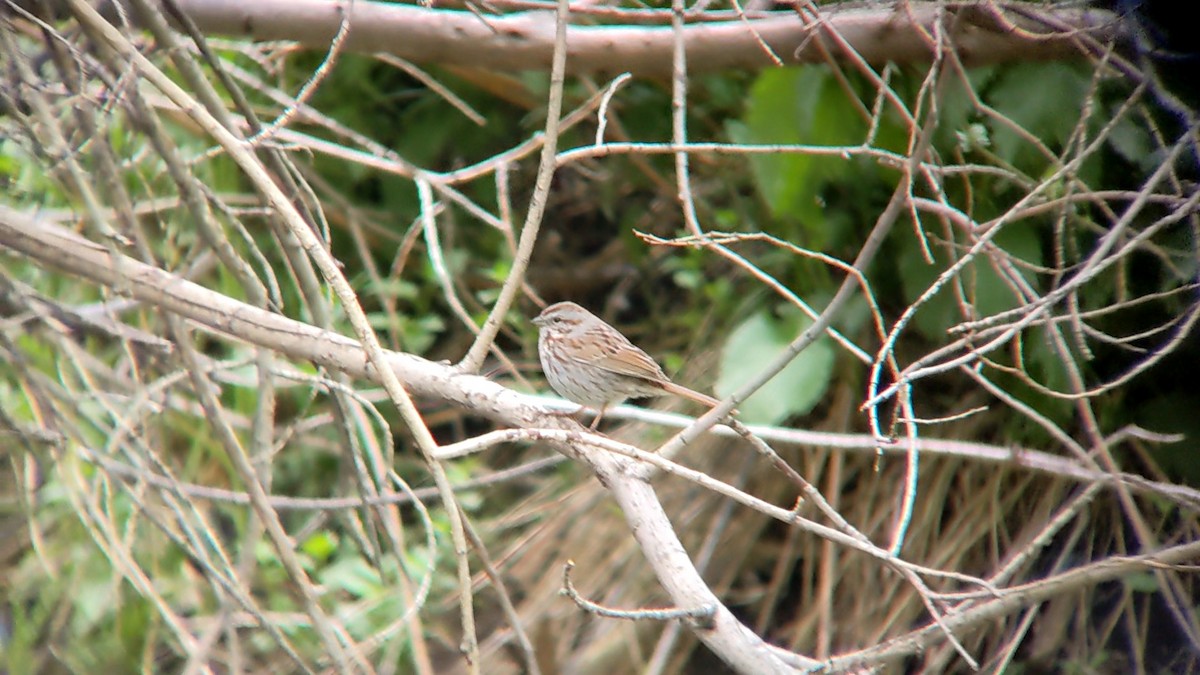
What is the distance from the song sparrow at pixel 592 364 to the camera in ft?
14.1

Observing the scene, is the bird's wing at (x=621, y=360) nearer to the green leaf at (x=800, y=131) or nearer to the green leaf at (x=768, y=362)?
the green leaf at (x=768, y=362)

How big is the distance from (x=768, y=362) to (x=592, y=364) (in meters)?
0.69

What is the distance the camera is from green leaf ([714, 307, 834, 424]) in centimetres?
415

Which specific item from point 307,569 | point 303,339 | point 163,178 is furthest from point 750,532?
point 163,178

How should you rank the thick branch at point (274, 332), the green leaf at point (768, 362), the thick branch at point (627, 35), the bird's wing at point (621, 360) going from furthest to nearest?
the bird's wing at point (621, 360), the green leaf at point (768, 362), the thick branch at point (627, 35), the thick branch at point (274, 332)

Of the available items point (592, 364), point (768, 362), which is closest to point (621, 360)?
point (592, 364)

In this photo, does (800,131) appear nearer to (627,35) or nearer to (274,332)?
(627,35)

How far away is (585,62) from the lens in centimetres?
406

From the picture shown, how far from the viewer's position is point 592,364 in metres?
4.40

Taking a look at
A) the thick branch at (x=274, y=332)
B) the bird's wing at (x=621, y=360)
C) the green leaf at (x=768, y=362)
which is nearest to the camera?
the thick branch at (x=274, y=332)

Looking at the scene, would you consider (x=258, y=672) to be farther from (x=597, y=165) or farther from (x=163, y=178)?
(x=597, y=165)

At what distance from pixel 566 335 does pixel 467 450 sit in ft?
7.81

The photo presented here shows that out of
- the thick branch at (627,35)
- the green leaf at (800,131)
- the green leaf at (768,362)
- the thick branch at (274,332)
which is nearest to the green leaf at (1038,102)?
the thick branch at (627,35)

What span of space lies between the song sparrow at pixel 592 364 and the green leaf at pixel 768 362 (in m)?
0.17
